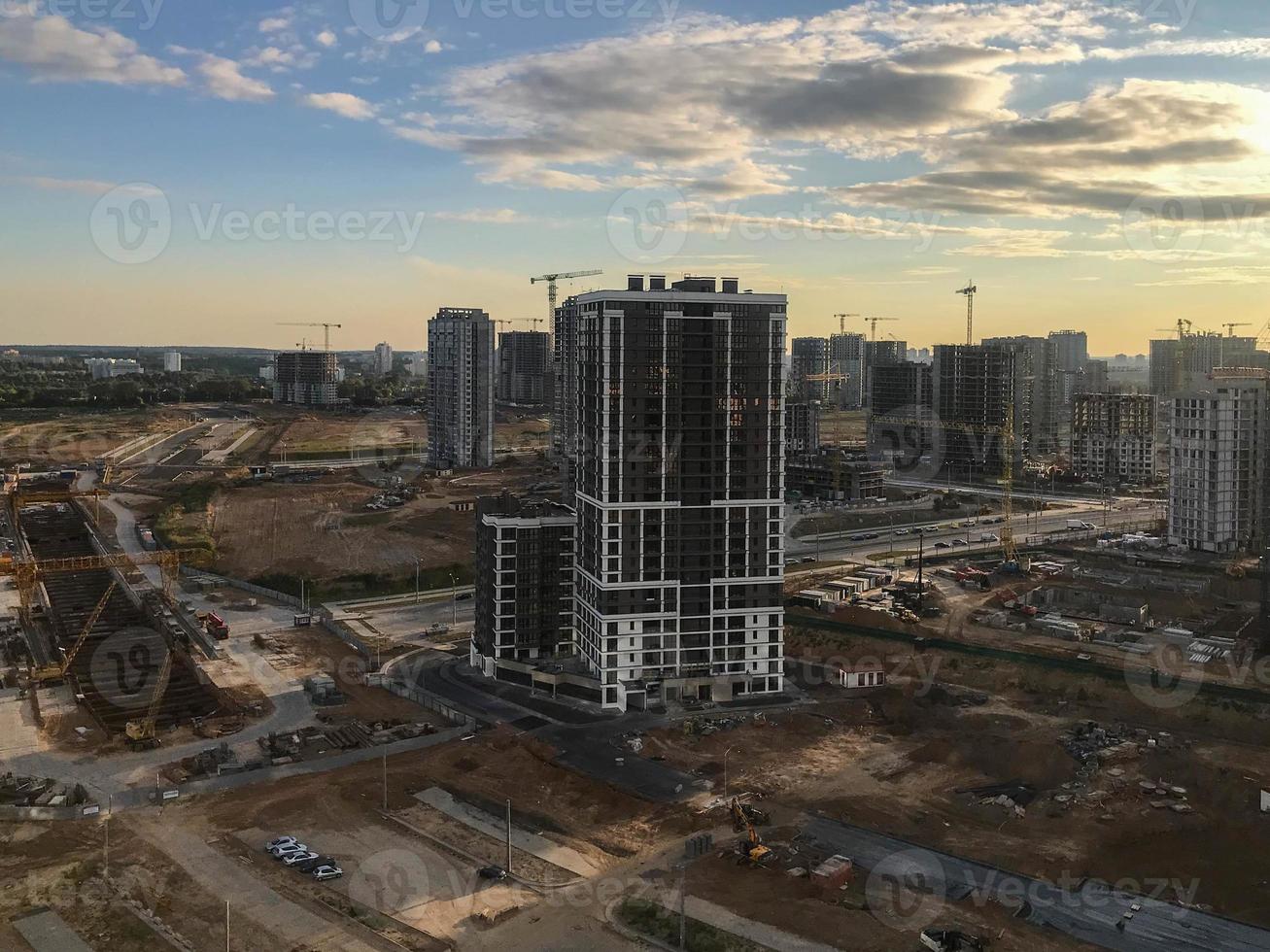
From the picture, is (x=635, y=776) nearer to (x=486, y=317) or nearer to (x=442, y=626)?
(x=442, y=626)

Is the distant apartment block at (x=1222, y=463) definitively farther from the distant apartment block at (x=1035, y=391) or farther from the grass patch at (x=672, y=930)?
the grass patch at (x=672, y=930)

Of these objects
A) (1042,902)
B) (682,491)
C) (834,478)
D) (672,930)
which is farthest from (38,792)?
(834,478)

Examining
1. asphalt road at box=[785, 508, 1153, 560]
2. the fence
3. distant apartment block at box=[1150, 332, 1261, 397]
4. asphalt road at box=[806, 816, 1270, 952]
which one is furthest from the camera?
distant apartment block at box=[1150, 332, 1261, 397]

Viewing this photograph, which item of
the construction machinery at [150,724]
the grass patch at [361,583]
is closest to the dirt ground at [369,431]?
the grass patch at [361,583]

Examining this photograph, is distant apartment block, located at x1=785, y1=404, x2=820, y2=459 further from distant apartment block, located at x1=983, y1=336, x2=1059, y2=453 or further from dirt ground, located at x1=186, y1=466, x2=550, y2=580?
dirt ground, located at x1=186, y1=466, x2=550, y2=580

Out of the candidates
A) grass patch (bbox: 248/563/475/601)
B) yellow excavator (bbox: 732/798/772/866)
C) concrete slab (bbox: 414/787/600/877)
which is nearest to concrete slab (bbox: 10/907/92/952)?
concrete slab (bbox: 414/787/600/877)

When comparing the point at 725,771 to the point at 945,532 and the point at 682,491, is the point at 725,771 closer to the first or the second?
the point at 682,491
